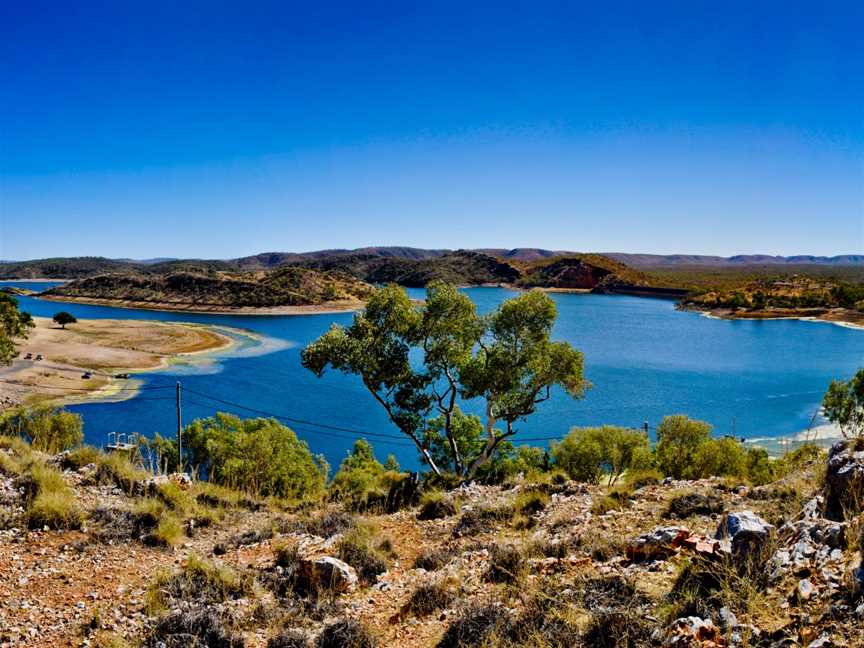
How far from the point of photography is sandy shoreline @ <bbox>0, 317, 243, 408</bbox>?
45.8 metres

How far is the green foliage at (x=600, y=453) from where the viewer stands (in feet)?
63.9

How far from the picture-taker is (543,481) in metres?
11.7

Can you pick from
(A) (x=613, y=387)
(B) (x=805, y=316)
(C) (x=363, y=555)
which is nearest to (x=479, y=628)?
(C) (x=363, y=555)

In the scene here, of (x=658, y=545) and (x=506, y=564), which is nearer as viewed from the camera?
(x=658, y=545)

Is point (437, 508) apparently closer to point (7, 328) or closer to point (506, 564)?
point (506, 564)

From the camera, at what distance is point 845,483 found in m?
5.61

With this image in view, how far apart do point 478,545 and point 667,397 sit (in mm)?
43760

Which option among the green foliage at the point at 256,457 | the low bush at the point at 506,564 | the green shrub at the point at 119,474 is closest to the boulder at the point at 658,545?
the low bush at the point at 506,564

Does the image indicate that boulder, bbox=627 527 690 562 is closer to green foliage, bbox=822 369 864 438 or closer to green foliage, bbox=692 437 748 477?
green foliage, bbox=692 437 748 477

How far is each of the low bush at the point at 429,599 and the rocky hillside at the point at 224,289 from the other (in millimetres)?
115114

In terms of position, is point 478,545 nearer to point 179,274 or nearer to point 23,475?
point 23,475

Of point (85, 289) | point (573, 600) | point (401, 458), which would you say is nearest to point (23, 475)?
point (573, 600)

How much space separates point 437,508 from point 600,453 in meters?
11.5

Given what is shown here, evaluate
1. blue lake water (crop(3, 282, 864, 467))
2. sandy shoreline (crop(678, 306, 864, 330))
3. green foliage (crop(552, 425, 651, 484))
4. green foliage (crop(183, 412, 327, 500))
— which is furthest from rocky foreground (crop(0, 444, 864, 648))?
sandy shoreline (crop(678, 306, 864, 330))
